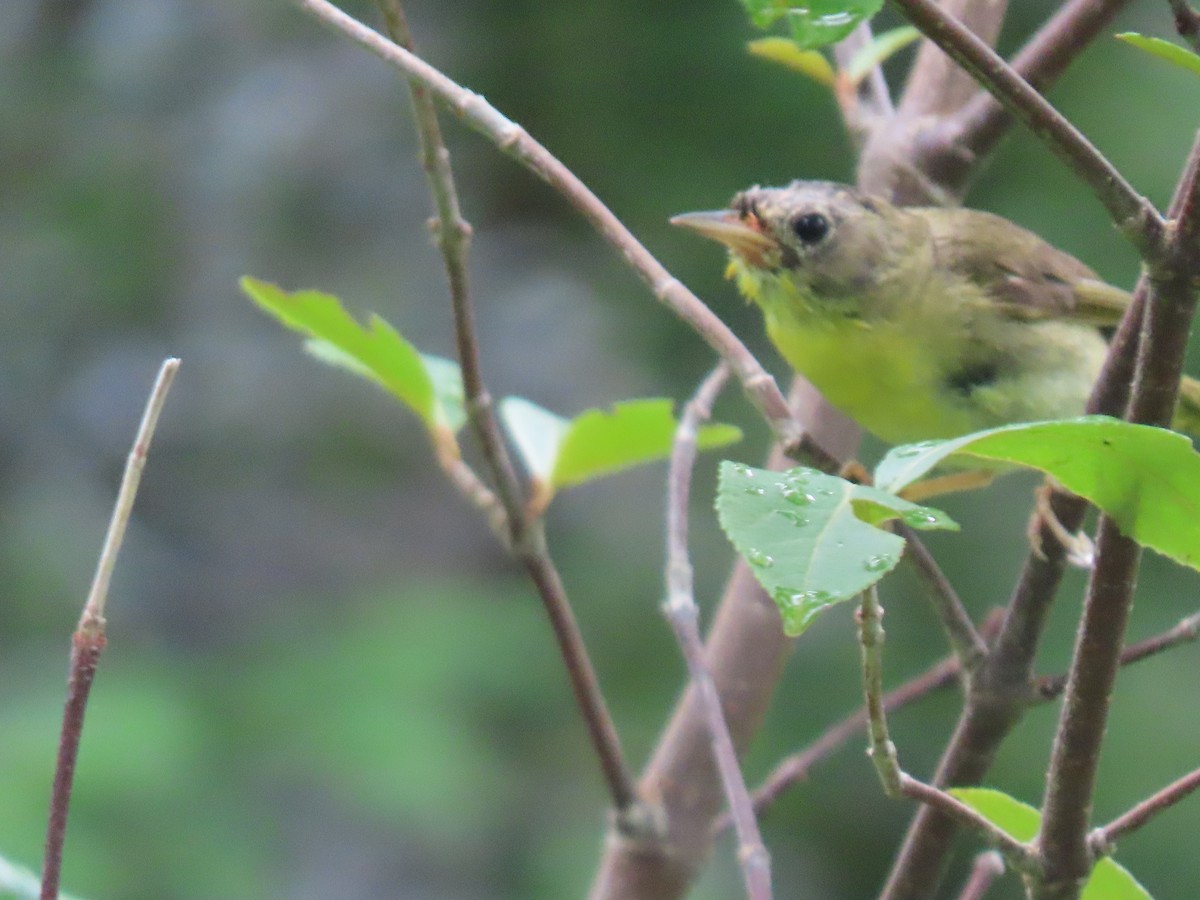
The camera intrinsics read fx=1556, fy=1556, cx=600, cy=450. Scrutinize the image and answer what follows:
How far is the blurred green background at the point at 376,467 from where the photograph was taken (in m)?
3.37

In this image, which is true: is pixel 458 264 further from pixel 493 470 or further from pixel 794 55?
pixel 794 55

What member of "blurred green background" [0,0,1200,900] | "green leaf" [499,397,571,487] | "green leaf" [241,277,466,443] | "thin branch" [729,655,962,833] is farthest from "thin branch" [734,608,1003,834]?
"blurred green background" [0,0,1200,900]

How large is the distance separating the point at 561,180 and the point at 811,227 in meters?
1.14

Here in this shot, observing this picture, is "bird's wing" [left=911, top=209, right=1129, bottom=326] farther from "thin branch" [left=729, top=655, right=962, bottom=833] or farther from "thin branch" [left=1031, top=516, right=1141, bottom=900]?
"thin branch" [left=1031, top=516, right=1141, bottom=900]

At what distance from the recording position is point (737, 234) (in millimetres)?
1982

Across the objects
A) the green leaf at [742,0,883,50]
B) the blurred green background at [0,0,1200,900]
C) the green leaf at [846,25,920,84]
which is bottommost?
the blurred green background at [0,0,1200,900]

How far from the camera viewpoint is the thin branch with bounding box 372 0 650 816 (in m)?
1.24

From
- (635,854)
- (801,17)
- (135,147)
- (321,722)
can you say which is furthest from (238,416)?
(801,17)

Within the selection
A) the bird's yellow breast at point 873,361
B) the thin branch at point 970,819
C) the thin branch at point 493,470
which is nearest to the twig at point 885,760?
the thin branch at point 970,819

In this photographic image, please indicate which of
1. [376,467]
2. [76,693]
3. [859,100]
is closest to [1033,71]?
[859,100]

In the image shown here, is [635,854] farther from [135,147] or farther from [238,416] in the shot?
[135,147]

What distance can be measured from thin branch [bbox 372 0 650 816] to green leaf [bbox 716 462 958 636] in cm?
58

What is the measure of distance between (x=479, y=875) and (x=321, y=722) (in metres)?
0.69

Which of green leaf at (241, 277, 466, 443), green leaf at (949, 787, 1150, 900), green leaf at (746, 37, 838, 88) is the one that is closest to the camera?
green leaf at (949, 787, 1150, 900)
